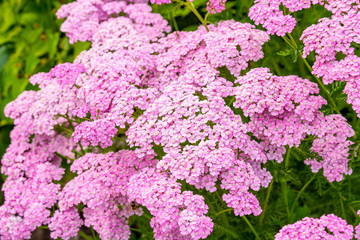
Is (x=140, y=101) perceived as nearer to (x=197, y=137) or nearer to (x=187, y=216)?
(x=197, y=137)

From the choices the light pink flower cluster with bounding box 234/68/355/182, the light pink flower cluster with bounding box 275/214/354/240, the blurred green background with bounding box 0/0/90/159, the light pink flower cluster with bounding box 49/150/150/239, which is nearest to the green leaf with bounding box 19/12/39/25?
the blurred green background with bounding box 0/0/90/159

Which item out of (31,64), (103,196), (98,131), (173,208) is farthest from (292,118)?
(31,64)

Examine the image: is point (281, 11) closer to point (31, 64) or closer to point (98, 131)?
point (98, 131)

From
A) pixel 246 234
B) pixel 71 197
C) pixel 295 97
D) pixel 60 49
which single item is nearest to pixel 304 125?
pixel 295 97

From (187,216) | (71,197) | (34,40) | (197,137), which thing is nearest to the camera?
(187,216)

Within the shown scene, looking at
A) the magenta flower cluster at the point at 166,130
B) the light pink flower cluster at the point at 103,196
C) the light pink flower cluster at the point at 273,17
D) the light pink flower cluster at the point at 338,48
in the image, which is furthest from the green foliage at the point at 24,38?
the light pink flower cluster at the point at 338,48
